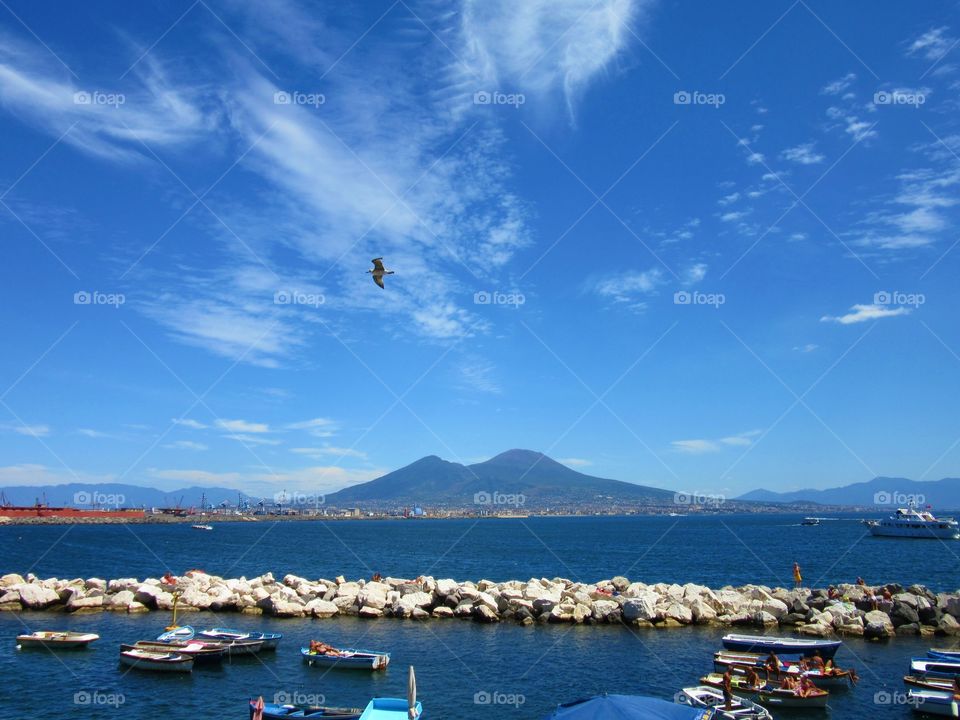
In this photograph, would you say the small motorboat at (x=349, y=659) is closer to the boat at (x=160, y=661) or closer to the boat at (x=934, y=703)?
the boat at (x=160, y=661)

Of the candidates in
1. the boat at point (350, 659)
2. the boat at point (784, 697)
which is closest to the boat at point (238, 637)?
the boat at point (350, 659)

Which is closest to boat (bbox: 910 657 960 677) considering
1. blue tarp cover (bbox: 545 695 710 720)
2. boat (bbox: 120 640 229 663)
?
blue tarp cover (bbox: 545 695 710 720)

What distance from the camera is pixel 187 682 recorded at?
24453 millimetres

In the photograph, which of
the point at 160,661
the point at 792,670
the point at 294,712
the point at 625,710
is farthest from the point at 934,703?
the point at 160,661

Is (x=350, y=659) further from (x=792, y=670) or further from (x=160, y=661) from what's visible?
(x=792, y=670)

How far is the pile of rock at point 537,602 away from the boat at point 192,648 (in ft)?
29.1

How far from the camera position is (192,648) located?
26344 mm

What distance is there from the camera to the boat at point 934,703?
2059 cm

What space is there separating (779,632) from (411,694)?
78.5 feet

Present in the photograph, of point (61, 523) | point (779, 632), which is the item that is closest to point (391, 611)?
point (779, 632)

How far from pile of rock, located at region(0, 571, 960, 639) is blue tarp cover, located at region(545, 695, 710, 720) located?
19.3 metres

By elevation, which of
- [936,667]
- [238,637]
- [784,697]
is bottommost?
[784,697]

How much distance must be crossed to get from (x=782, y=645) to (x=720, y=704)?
317 inches

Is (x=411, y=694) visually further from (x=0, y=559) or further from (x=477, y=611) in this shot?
(x=0, y=559)
